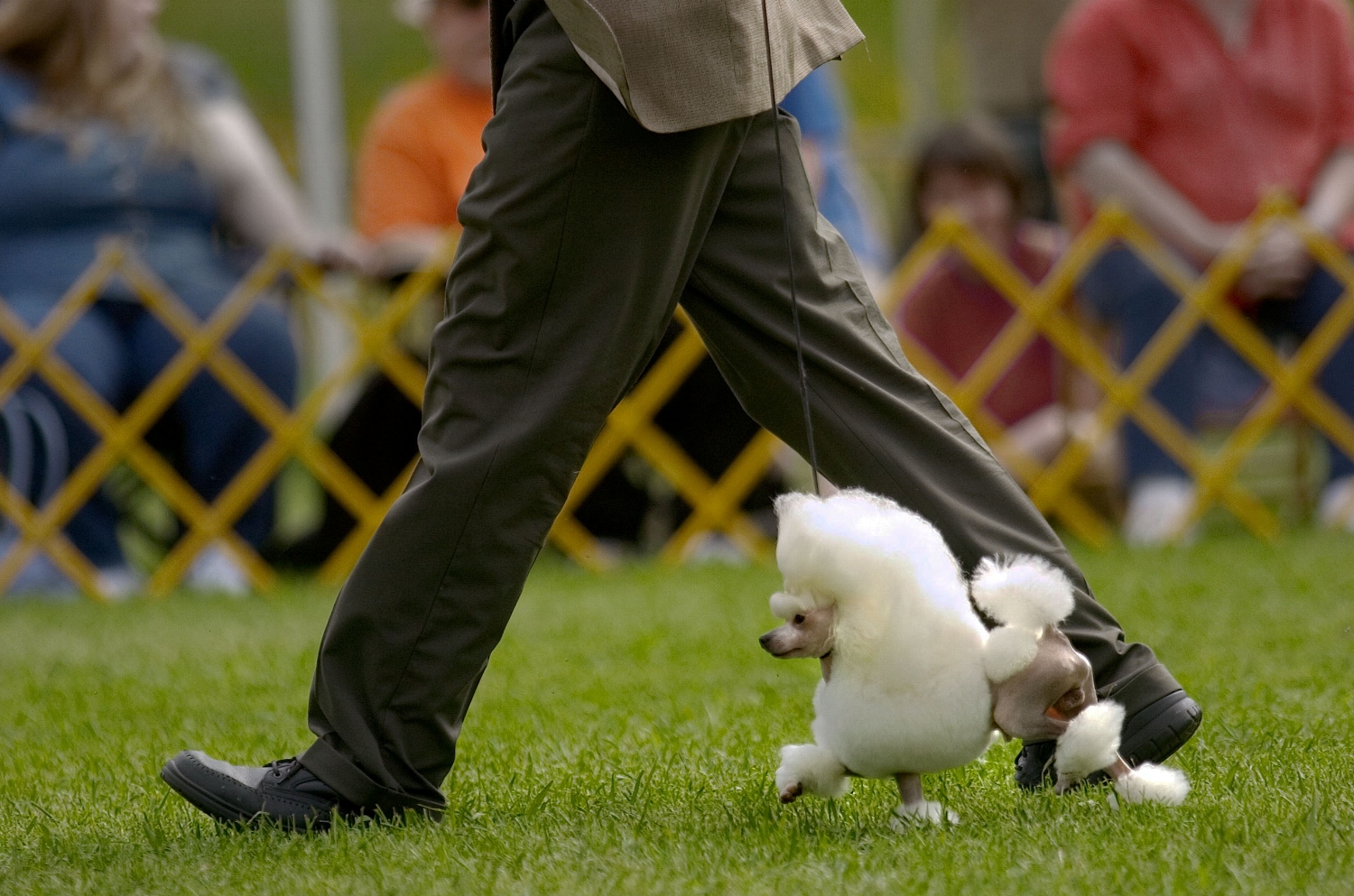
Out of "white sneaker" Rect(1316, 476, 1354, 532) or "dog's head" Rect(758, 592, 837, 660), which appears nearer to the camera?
"dog's head" Rect(758, 592, 837, 660)

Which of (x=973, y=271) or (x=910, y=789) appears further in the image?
(x=973, y=271)

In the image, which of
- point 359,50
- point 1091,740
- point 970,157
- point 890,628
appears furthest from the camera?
point 359,50

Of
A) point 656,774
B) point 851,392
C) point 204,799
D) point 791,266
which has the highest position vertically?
point 791,266

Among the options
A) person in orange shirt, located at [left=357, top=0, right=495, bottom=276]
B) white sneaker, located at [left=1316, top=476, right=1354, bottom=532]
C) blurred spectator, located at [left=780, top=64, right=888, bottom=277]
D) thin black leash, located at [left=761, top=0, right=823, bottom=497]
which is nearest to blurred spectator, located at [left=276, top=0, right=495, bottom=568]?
person in orange shirt, located at [left=357, top=0, right=495, bottom=276]

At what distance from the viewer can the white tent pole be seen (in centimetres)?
781

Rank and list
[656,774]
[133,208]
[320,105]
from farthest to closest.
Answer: [320,105] → [133,208] → [656,774]

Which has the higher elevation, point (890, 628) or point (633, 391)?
point (890, 628)

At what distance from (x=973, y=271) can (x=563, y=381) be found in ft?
12.3

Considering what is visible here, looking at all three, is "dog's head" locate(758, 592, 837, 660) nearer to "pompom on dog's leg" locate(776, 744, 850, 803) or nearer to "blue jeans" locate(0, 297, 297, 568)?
"pompom on dog's leg" locate(776, 744, 850, 803)

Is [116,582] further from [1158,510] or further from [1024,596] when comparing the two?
[1024,596]

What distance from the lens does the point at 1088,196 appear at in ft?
17.4

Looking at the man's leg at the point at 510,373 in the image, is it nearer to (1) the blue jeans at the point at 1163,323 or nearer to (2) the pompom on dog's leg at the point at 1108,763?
(2) the pompom on dog's leg at the point at 1108,763

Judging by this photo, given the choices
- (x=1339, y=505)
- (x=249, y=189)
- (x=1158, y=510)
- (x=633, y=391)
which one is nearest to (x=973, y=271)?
(x=1158, y=510)

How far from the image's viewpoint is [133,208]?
500 centimetres
